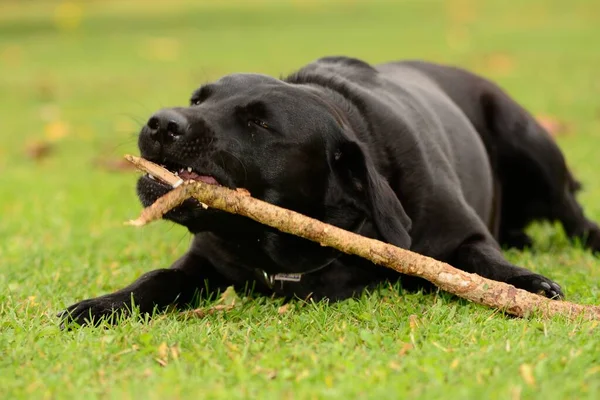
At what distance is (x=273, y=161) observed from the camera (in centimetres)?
350

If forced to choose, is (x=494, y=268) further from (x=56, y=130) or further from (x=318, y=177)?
(x=56, y=130)

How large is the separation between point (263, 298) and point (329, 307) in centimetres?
41

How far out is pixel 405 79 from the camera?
505 centimetres

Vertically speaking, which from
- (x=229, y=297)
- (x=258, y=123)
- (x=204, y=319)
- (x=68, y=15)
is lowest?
(x=68, y=15)

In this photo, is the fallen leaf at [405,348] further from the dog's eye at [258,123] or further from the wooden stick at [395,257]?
the dog's eye at [258,123]

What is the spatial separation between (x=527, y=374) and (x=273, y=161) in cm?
139

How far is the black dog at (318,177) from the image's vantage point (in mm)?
3438

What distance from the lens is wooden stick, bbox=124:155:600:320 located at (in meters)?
3.30

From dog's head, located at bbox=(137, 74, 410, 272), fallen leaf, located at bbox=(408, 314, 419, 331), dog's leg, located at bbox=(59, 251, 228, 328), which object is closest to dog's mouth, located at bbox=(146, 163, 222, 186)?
dog's head, located at bbox=(137, 74, 410, 272)

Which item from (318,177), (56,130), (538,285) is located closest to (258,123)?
(318,177)

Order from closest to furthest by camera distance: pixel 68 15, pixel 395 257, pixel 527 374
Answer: pixel 527 374 → pixel 395 257 → pixel 68 15

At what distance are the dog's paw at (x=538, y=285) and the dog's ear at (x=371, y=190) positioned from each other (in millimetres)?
547

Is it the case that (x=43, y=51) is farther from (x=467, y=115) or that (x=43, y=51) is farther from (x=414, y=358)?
(x=414, y=358)

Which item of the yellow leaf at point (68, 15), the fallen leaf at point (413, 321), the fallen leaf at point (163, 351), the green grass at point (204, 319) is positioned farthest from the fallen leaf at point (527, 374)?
the yellow leaf at point (68, 15)
